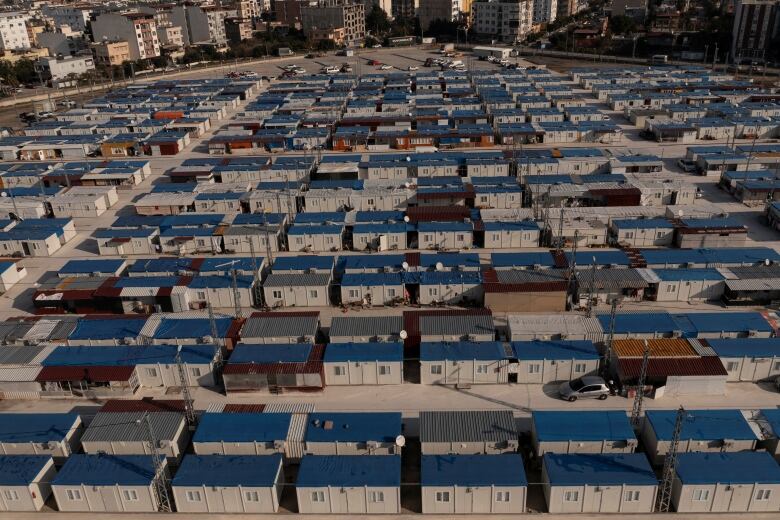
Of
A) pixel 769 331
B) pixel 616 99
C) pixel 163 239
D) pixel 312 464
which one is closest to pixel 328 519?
pixel 312 464

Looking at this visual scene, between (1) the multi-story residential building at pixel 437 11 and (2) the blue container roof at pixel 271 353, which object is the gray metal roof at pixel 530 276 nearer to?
(2) the blue container roof at pixel 271 353

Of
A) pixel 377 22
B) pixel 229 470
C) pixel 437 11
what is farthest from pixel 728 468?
pixel 377 22

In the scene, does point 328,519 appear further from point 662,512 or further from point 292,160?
point 292,160

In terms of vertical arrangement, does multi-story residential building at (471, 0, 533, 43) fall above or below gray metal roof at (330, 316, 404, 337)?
above

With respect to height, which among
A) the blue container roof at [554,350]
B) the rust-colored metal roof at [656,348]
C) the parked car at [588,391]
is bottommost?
the parked car at [588,391]

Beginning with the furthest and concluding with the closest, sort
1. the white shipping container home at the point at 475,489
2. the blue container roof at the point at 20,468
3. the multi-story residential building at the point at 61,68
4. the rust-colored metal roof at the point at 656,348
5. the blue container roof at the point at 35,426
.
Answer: the multi-story residential building at the point at 61,68 → the rust-colored metal roof at the point at 656,348 → the blue container roof at the point at 35,426 → the blue container roof at the point at 20,468 → the white shipping container home at the point at 475,489

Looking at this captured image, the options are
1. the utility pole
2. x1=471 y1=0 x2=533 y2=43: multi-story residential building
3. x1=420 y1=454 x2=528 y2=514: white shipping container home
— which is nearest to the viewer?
x1=420 y1=454 x2=528 y2=514: white shipping container home

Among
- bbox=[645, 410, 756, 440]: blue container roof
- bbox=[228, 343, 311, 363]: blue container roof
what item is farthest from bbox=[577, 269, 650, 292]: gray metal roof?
bbox=[228, 343, 311, 363]: blue container roof

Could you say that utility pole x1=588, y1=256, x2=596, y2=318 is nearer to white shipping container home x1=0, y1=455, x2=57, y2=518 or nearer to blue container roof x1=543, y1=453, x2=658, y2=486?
blue container roof x1=543, y1=453, x2=658, y2=486

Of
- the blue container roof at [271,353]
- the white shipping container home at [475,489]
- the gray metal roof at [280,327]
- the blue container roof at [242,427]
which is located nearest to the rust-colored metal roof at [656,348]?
the white shipping container home at [475,489]
